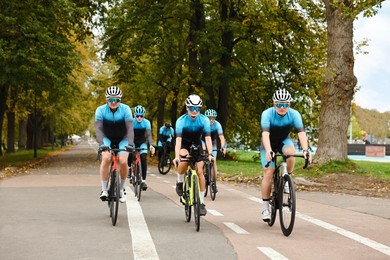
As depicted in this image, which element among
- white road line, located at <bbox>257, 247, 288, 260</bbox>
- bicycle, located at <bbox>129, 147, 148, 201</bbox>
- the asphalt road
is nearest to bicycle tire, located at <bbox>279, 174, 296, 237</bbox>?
the asphalt road

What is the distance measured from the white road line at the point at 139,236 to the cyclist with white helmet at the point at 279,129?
71.4 inches

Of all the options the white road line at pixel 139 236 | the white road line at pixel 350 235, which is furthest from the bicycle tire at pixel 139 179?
the white road line at pixel 350 235

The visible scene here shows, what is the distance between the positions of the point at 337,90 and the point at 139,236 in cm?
1118

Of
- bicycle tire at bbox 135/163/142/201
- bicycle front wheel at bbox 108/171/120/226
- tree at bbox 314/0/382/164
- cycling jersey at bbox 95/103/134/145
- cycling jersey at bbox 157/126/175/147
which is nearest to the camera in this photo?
bicycle front wheel at bbox 108/171/120/226

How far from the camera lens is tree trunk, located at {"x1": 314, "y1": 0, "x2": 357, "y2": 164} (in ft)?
56.0

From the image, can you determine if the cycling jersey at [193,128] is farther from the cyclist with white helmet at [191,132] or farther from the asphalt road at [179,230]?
the asphalt road at [179,230]

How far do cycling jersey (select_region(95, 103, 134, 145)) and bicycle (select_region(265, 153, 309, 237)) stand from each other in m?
2.21

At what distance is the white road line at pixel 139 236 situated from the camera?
617 centimetres

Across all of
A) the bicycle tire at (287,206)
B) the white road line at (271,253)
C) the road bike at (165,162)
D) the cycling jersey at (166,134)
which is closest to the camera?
the white road line at (271,253)

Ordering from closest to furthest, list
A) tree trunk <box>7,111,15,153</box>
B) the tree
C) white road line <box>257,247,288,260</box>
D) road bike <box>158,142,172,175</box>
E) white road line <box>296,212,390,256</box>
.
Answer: white road line <box>257,247,288,260</box>
white road line <box>296,212,390,256</box>
the tree
road bike <box>158,142,172,175</box>
tree trunk <box>7,111,15,153</box>

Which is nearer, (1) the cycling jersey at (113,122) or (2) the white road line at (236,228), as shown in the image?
(2) the white road line at (236,228)

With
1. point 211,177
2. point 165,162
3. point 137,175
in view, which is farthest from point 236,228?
A: point 165,162

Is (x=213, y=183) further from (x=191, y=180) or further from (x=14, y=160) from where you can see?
(x=14, y=160)

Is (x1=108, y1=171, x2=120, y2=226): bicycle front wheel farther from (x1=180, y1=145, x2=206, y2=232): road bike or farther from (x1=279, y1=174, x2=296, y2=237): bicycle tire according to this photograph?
(x1=279, y1=174, x2=296, y2=237): bicycle tire
